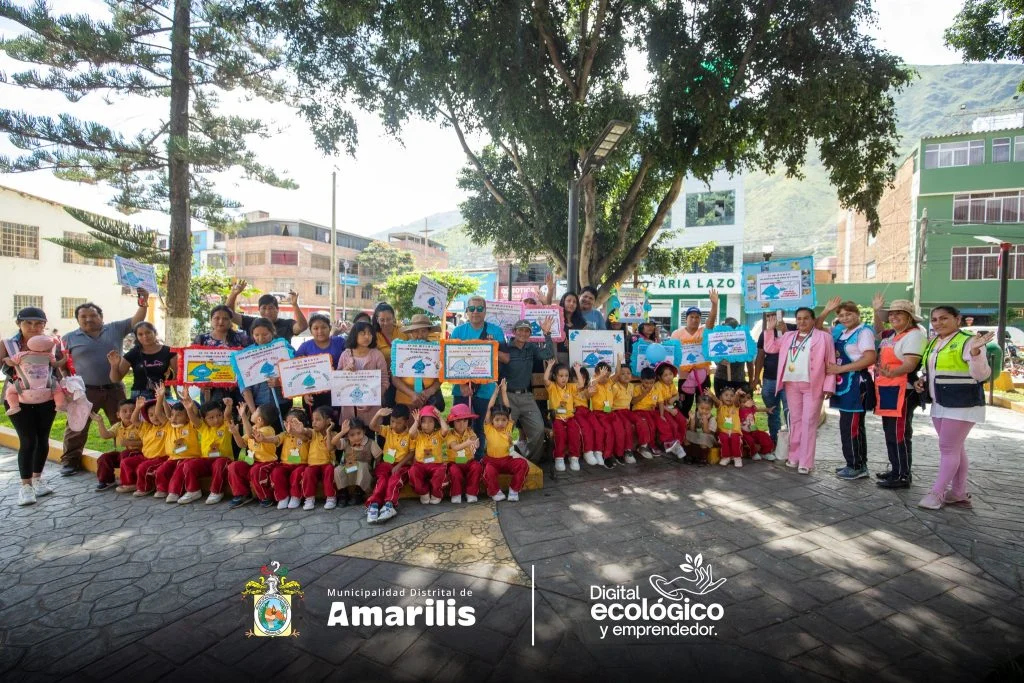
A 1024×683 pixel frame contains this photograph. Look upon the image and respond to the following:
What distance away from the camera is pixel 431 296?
253 inches

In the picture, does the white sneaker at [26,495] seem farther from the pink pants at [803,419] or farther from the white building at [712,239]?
the white building at [712,239]

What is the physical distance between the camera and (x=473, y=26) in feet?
23.6

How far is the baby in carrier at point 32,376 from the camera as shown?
466cm

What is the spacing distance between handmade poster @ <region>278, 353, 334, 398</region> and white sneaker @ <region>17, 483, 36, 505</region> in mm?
2391

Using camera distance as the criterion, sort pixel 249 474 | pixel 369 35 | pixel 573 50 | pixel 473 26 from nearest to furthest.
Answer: pixel 249 474 → pixel 473 26 → pixel 369 35 → pixel 573 50

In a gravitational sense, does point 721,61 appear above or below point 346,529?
above

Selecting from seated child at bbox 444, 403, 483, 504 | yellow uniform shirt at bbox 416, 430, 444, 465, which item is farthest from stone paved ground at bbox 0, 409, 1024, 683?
yellow uniform shirt at bbox 416, 430, 444, 465

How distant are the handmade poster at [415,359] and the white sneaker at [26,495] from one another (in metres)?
3.41

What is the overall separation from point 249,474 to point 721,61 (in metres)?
8.49

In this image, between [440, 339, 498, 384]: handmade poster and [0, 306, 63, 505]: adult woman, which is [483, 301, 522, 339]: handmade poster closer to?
[440, 339, 498, 384]: handmade poster

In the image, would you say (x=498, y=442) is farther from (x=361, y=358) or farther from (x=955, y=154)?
(x=955, y=154)

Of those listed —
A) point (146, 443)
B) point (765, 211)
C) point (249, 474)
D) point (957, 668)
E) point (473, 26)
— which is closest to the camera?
point (957, 668)

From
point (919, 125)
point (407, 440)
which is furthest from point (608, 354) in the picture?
point (919, 125)

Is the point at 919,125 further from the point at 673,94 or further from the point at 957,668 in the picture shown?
the point at 957,668
